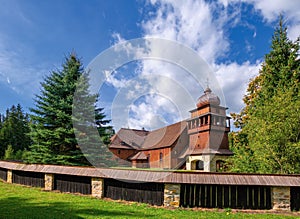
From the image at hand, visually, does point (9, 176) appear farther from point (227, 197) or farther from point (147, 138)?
point (147, 138)

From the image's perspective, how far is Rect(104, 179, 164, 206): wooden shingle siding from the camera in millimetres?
8555

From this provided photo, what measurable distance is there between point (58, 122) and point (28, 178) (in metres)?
4.75

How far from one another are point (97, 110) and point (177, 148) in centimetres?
1727

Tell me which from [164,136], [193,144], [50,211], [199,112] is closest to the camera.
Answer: [50,211]

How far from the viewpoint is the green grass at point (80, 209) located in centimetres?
673

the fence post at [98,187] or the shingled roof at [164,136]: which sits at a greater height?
the shingled roof at [164,136]

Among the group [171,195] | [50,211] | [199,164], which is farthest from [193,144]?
[50,211]

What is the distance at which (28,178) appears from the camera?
38.4ft

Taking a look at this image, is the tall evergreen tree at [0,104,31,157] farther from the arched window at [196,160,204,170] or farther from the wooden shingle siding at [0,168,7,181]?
the arched window at [196,160,204,170]

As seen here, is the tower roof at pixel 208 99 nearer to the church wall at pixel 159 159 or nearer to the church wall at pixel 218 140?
the church wall at pixel 218 140

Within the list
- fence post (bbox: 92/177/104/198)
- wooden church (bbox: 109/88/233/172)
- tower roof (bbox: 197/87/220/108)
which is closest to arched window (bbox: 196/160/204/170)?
wooden church (bbox: 109/88/233/172)

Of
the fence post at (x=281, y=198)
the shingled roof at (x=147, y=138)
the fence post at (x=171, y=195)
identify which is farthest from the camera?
the shingled roof at (x=147, y=138)

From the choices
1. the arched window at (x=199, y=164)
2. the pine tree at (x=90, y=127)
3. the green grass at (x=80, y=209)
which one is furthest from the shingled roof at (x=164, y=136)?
the green grass at (x=80, y=209)

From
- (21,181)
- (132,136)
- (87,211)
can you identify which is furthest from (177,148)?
(87,211)
